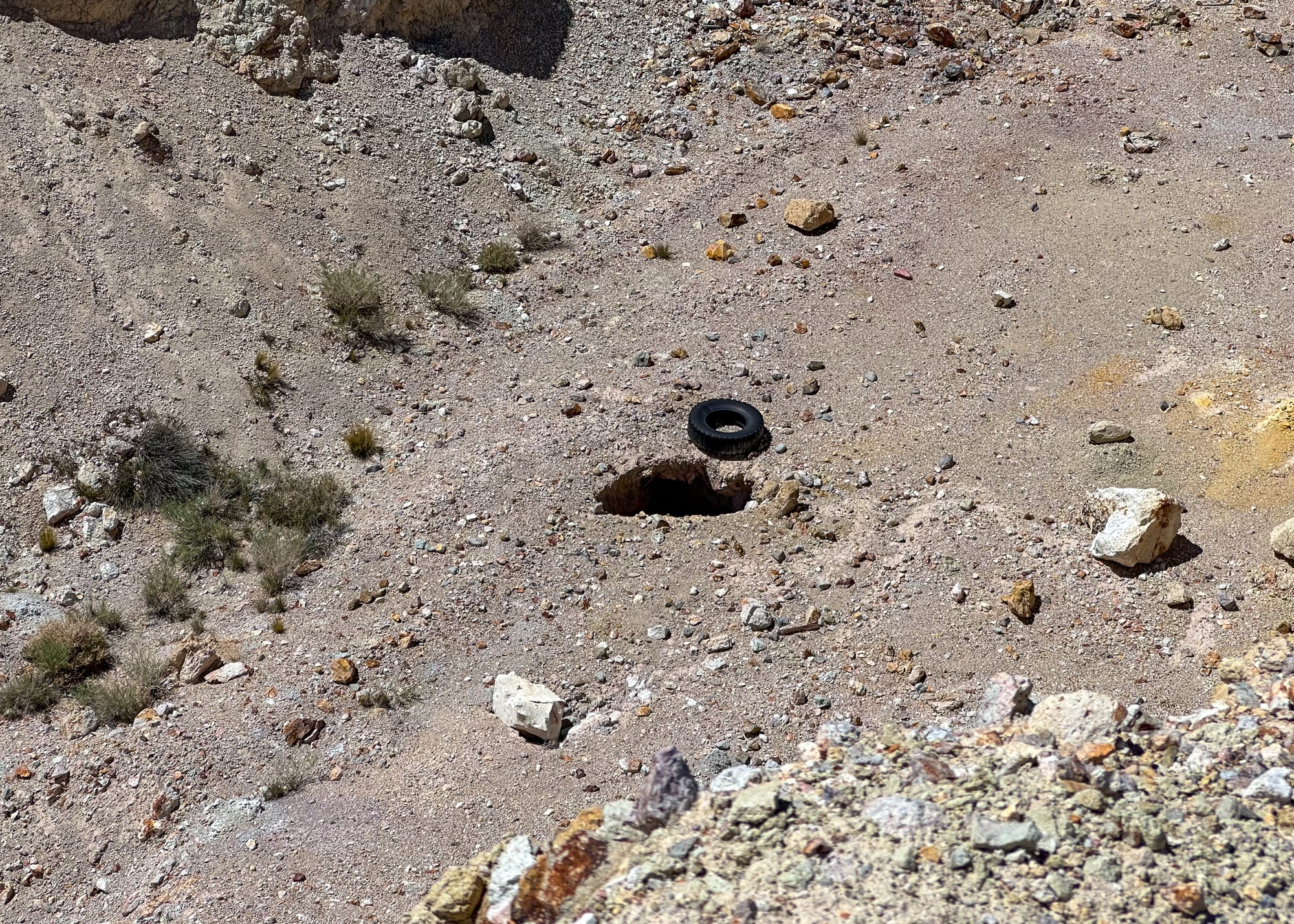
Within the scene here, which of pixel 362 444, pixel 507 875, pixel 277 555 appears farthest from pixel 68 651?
pixel 507 875

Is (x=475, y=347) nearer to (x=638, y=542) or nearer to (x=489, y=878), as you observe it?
(x=638, y=542)

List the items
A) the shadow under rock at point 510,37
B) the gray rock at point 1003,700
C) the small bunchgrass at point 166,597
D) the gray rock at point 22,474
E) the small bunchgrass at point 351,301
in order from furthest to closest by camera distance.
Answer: the shadow under rock at point 510,37
the small bunchgrass at point 351,301
the gray rock at point 22,474
the small bunchgrass at point 166,597
the gray rock at point 1003,700

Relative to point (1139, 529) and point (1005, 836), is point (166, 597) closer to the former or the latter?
point (1005, 836)

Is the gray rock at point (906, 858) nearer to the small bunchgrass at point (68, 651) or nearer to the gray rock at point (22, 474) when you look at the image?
the small bunchgrass at point (68, 651)

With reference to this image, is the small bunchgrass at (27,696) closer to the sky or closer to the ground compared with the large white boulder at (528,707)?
closer to the sky

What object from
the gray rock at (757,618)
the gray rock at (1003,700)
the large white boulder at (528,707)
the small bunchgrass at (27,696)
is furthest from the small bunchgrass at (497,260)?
the gray rock at (1003,700)

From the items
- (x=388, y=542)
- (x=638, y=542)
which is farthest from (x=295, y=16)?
(x=638, y=542)

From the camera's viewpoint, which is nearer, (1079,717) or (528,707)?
(1079,717)
